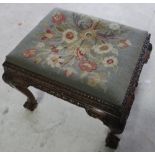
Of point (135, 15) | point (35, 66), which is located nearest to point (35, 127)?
point (35, 66)

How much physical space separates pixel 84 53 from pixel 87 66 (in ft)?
0.25

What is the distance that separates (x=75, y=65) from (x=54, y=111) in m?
0.44

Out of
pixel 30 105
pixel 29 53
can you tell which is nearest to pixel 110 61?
pixel 29 53

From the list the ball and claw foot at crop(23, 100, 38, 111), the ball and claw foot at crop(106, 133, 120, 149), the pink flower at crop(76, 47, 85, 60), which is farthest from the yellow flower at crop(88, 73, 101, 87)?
the ball and claw foot at crop(23, 100, 38, 111)

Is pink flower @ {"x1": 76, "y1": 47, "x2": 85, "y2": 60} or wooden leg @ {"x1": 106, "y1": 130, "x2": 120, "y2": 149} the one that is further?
wooden leg @ {"x1": 106, "y1": 130, "x2": 120, "y2": 149}

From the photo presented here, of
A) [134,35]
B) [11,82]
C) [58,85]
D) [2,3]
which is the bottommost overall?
[2,3]

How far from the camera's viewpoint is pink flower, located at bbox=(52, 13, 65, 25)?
1.27 m

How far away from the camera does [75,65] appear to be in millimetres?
1090

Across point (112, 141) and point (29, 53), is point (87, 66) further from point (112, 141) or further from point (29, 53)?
point (112, 141)

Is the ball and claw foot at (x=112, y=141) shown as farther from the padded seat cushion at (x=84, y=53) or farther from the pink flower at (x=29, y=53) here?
the pink flower at (x=29, y=53)

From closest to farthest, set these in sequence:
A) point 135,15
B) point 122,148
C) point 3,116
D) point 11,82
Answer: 1. point 11,82
2. point 122,148
3. point 3,116
4. point 135,15

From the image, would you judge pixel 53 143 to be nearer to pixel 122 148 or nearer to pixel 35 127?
pixel 35 127

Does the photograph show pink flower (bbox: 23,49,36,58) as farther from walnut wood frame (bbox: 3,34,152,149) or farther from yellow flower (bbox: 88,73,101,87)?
yellow flower (bbox: 88,73,101,87)

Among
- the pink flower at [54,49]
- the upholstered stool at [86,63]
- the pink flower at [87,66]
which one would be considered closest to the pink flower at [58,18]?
the upholstered stool at [86,63]
